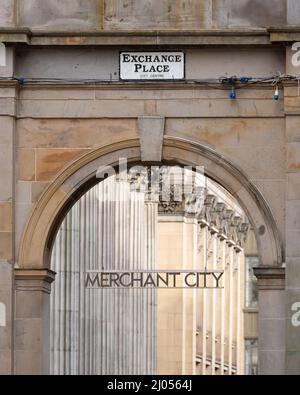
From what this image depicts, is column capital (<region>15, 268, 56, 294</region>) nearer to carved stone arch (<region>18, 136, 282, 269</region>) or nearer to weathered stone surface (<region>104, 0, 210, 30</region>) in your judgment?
carved stone arch (<region>18, 136, 282, 269</region>)

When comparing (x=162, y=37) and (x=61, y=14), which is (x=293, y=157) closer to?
(x=162, y=37)

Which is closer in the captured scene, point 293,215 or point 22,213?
point 293,215

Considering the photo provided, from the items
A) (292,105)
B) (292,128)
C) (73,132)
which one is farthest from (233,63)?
(73,132)

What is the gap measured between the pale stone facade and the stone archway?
0.05 ft

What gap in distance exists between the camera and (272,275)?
4500 cm

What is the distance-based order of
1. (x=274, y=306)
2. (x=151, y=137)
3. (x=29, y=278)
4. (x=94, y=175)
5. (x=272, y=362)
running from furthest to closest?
(x=94, y=175) → (x=151, y=137) → (x=29, y=278) → (x=274, y=306) → (x=272, y=362)

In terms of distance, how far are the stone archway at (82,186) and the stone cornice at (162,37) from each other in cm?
159

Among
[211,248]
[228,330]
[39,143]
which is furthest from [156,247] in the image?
[39,143]

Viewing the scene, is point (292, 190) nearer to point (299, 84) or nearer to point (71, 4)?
point (299, 84)

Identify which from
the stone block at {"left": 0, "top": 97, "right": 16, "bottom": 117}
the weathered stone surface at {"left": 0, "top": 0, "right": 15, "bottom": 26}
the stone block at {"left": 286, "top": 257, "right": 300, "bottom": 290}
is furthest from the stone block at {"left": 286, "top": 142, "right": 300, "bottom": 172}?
the weathered stone surface at {"left": 0, "top": 0, "right": 15, "bottom": 26}

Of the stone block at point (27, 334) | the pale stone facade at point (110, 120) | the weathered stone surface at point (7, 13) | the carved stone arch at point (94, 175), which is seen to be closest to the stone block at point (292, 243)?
Answer: the pale stone facade at point (110, 120)

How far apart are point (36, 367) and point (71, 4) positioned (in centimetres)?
581

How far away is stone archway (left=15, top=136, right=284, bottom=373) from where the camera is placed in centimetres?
4522

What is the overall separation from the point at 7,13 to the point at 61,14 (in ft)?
2.82
